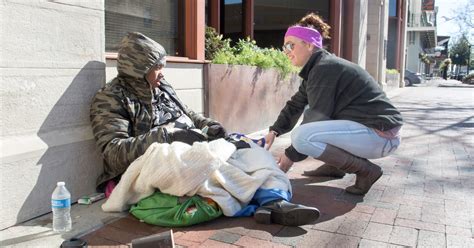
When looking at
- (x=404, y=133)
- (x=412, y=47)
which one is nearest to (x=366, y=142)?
(x=404, y=133)

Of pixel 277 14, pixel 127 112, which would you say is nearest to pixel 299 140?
pixel 127 112

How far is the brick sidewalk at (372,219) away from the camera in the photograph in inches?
111

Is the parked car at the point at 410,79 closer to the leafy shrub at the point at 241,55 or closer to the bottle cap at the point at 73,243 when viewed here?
the leafy shrub at the point at 241,55

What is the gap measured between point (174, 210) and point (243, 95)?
3.56 meters

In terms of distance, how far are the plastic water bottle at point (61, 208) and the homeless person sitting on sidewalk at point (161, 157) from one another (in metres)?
0.37

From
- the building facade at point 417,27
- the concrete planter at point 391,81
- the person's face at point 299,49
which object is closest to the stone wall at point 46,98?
the person's face at point 299,49

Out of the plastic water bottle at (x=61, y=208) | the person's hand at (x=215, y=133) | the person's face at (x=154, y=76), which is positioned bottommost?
the plastic water bottle at (x=61, y=208)

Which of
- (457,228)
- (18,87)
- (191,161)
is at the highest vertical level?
(18,87)

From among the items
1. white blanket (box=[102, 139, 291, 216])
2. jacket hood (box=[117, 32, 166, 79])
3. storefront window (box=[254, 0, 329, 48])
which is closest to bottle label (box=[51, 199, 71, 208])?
white blanket (box=[102, 139, 291, 216])

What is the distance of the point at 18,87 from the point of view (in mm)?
2912

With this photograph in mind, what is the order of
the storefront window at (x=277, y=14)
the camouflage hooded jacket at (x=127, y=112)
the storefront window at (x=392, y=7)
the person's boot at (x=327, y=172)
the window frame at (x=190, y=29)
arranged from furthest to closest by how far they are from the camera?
the storefront window at (x=392, y=7), the storefront window at (x=277, y=14), the window frame at (x=190, y=29), the person's boot at (x=327, y=172), the camouflage hooded jacket at (x=127, y=112)

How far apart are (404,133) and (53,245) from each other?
6.25 meters

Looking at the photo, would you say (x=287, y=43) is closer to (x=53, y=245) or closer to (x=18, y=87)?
(x=18, y=87)

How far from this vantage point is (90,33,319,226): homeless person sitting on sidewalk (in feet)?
9.86
